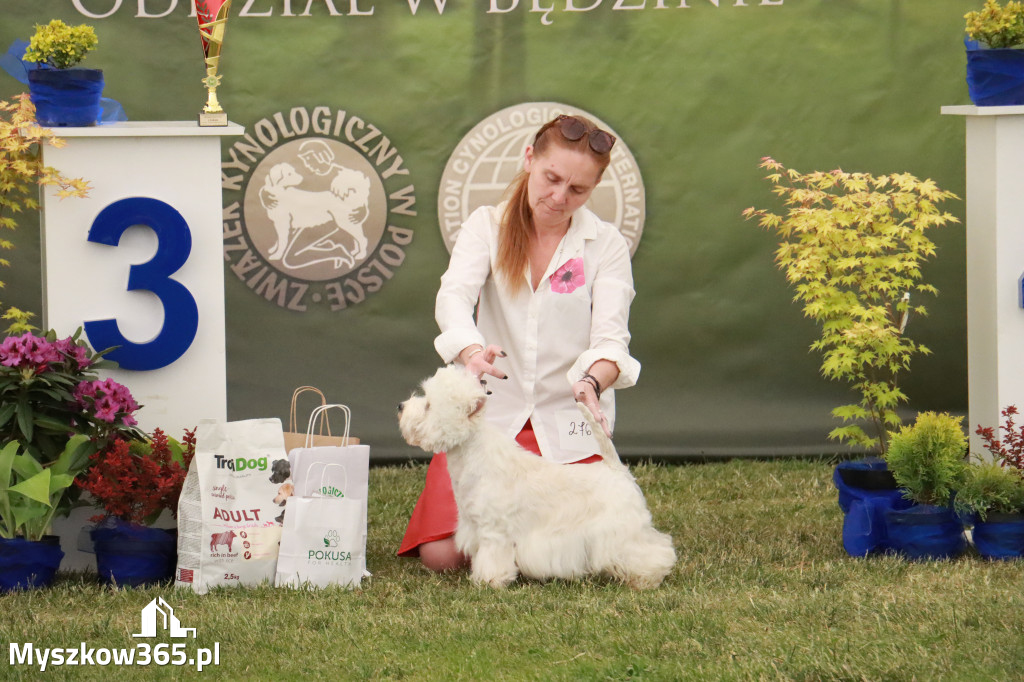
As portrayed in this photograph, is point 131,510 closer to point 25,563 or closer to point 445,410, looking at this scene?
point 25,563

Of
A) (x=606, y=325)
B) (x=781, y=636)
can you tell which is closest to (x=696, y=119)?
(x=606, y=325)

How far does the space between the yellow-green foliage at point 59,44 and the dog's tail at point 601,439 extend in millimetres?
2100

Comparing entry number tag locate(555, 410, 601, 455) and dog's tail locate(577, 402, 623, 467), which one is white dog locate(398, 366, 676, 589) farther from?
entry number tag locate(555, 410, 601, 455)

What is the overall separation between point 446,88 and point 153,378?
2.40 m

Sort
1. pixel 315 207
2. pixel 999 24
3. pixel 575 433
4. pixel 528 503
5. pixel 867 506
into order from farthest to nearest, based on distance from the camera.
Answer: pixel 315 207 → pixel 999 24 → pixel 867 506 → pixel 575 433 → pixel 528 503

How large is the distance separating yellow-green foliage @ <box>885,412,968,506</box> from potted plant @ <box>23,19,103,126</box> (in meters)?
2.97

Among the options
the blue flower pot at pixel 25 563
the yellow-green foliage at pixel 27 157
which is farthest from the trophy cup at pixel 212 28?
the blue flower pot at pixel 25 563

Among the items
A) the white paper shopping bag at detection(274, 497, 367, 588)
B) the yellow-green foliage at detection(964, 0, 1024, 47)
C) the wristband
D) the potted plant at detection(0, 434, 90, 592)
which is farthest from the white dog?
the yellow-green foliage at detection(964, 0, 1024, 47)

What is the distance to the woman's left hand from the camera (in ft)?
12.0

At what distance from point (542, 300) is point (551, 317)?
63mm

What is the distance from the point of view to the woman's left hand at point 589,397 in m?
3.64

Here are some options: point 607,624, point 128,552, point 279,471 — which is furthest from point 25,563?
point 607,624

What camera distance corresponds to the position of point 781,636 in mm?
3191

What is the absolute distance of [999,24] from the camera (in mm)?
4363
